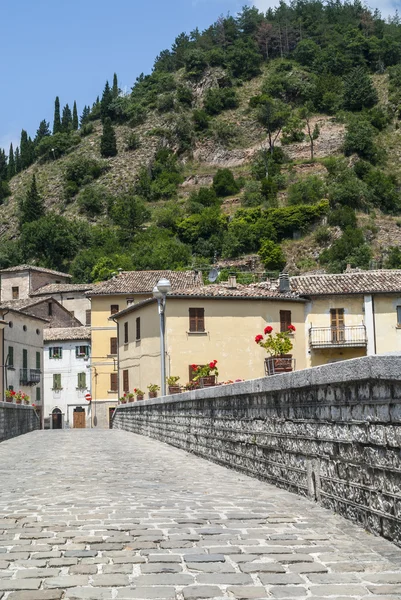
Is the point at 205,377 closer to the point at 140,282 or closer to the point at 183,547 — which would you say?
the point at 183,547

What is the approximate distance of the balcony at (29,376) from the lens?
48.4 metres

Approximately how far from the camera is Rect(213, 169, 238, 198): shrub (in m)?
114

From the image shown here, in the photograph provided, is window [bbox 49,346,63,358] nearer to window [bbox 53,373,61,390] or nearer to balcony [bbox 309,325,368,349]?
window [bbox 53,373,61,390]

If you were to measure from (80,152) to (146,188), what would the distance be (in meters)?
Result: 21.6

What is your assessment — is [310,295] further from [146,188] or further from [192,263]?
[146,188]

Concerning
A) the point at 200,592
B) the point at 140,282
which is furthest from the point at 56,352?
the point at 200,592

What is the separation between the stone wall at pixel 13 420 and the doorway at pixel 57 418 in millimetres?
26524

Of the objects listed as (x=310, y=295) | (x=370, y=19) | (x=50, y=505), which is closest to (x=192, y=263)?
(x=310, y=295)

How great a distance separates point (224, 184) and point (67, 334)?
2375 inches

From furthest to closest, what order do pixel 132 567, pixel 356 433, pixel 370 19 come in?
pixel 370 19
pixel 356 433
pixel 132 567

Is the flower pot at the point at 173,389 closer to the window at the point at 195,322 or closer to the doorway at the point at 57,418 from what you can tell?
the window at the point at 195,322

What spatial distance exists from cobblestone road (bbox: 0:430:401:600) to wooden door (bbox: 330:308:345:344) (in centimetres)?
3084

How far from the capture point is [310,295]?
39.0 m

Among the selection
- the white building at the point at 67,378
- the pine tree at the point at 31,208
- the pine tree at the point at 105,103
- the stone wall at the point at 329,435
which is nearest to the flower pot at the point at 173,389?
the stone wall at the point at 329,435
